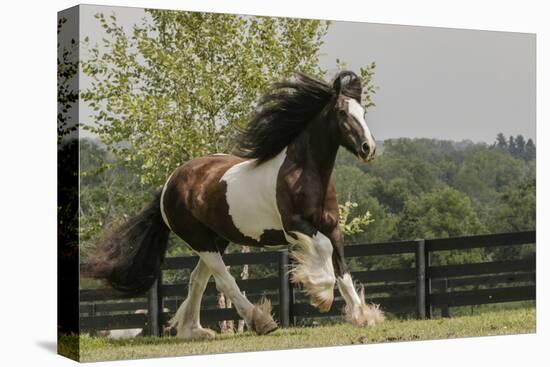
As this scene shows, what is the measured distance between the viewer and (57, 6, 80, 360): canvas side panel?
10.2 meters

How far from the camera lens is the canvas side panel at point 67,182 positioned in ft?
33.5

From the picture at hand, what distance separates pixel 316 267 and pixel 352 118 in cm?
126

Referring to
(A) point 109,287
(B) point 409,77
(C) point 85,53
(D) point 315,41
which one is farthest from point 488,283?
(C) point 85,53

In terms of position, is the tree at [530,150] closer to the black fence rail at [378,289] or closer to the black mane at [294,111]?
the black fence rail at [378,289]

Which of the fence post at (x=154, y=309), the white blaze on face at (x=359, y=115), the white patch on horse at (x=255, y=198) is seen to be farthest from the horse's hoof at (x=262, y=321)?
the white blaze on face at (x=359, y=115)

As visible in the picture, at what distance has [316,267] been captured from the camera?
1066cm

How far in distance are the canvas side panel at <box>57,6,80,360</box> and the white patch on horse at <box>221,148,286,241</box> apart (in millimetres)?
1367

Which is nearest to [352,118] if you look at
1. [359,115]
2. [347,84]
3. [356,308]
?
[359,115]

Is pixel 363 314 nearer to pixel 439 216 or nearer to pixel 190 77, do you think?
pixel 439 216

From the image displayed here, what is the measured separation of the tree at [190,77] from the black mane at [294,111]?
37 centimetres

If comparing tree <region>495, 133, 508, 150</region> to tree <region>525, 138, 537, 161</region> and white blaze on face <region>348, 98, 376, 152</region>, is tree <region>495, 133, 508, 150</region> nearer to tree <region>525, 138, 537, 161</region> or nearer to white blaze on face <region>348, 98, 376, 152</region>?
tree <region>525, 138, 537, 161</region>

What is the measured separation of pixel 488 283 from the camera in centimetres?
1234

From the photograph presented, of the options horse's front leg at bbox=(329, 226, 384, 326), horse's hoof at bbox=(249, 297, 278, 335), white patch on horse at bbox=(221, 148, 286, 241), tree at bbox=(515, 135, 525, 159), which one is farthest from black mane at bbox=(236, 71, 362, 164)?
tree at bbox=(515, 135, 525, 159)

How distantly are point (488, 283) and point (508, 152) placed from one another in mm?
1251
